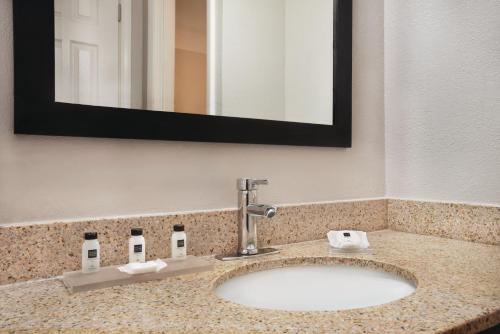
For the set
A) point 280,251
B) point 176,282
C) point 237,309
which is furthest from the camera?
point 280,251

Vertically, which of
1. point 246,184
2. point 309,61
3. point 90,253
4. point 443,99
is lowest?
point 90,253

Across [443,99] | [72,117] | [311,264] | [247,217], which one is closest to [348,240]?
[311,264]

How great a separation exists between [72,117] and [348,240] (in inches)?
28.1

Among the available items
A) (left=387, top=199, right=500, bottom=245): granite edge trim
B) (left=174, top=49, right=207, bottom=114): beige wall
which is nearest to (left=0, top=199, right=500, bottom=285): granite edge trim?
(left=387, top=199, right=500, bottom=245): granite edge trim

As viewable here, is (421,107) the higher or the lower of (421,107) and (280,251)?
the higher

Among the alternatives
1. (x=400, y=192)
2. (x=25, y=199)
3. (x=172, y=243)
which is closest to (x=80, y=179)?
(x=25, y=199)

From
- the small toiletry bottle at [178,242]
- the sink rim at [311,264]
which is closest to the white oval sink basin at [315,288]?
the sink rim at [311,264]

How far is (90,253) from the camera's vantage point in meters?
0.74

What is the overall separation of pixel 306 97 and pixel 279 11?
27 cm

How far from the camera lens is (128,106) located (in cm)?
87

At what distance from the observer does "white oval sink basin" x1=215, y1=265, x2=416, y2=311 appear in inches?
32.4

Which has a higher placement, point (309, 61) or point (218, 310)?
point (309, 61)

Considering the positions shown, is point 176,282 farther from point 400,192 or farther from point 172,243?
point 400,192

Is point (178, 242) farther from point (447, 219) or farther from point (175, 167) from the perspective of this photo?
point (447, 219)
